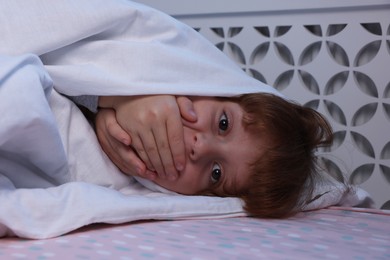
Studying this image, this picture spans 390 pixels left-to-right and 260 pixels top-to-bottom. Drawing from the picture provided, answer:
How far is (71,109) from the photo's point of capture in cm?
91

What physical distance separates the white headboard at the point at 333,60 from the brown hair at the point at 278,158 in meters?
0.23

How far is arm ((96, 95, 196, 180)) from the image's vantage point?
88cm

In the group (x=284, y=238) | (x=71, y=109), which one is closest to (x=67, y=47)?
(x=71, y=109)

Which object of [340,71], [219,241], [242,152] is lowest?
[219,241]

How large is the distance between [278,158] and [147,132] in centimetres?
21

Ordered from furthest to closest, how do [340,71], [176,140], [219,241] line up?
1. [340,71]
2. [176,140]
3. [219,241]

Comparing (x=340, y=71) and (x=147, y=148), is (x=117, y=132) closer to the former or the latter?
(x=147, y=148)

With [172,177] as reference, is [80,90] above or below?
above

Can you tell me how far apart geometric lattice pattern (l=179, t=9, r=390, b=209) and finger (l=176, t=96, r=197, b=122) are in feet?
1.34

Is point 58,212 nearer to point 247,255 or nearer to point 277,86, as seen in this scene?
point 247,255

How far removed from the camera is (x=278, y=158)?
94 centimetres

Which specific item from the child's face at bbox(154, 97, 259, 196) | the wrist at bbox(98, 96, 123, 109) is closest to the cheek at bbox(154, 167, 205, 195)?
the child's face at bbox(154, 97, 259, 196)

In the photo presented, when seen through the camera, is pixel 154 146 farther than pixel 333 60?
No

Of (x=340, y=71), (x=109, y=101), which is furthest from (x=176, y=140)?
(x=340, y=71)
